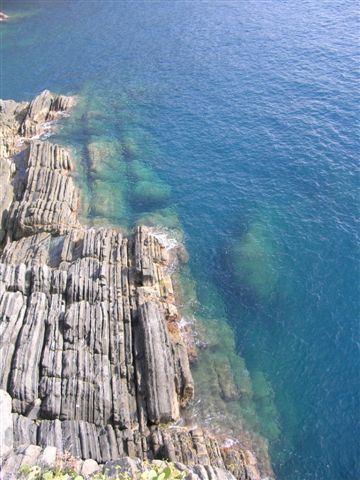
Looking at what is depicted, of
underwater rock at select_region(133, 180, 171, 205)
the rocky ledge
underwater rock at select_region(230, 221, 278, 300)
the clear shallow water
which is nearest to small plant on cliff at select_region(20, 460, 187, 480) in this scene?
the rocky ledge

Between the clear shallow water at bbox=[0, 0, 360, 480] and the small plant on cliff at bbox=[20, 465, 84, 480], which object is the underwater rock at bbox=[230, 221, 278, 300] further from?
the small plant on cliff at bbox=[20, 465, 84, 480]

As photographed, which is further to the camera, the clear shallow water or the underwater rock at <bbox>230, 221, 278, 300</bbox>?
the underwater rock at <bbox>230, 221, 278, 300</bbox>

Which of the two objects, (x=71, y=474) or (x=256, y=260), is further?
(x=256, y=260)

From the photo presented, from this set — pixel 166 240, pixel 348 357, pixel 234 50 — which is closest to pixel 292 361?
pixel 348 357

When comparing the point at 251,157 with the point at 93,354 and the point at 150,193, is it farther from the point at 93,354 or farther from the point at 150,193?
the point at 93,354

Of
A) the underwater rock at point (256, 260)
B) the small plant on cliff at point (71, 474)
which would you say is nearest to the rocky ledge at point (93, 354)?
the small plant on cliff at point (71, 474)

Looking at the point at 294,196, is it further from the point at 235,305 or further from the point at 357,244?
the point at 235,305

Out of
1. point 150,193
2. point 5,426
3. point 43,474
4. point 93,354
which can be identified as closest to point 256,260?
point 150,193

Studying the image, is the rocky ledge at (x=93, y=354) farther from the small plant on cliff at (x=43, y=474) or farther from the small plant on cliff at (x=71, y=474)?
the small plant on cliff at (x=71, y=474)
